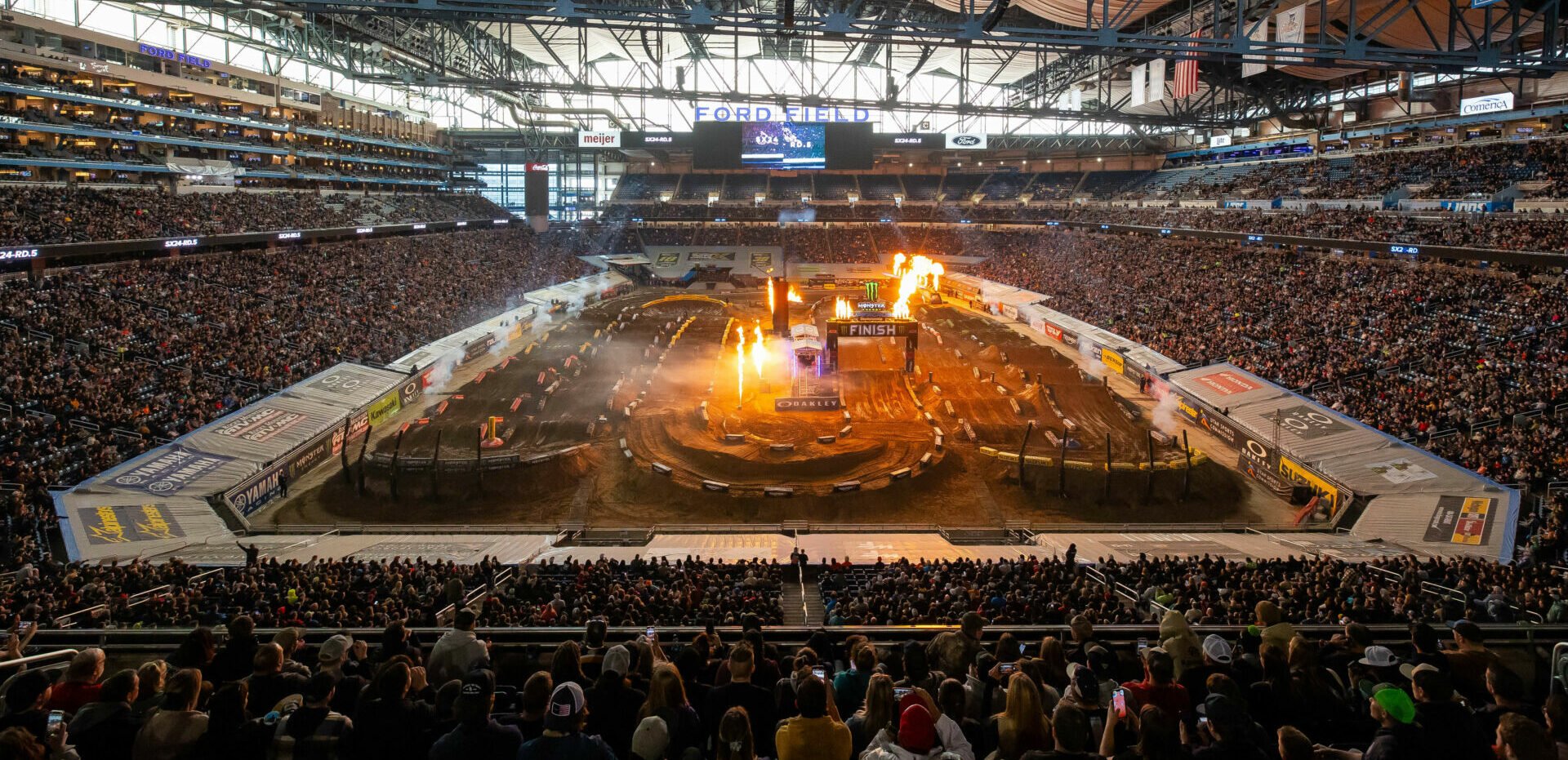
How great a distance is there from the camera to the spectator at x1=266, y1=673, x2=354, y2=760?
15.0ft

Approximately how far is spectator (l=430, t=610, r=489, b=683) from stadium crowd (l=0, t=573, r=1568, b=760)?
0.6 inches

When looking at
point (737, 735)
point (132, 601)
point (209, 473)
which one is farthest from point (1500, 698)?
point (209, 473)

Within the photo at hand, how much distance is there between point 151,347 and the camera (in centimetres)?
3077

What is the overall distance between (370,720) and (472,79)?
3348cm

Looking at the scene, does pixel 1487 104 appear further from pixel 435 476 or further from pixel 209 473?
pixel 209 473

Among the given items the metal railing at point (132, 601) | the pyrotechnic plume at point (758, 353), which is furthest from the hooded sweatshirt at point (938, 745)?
the pyrotechnic plume at point (758, 353)

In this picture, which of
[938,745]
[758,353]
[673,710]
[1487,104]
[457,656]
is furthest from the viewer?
[1487,104]

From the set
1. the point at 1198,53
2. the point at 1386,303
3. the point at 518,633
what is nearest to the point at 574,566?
the point at 518,633

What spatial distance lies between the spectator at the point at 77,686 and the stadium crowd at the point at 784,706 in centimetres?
1

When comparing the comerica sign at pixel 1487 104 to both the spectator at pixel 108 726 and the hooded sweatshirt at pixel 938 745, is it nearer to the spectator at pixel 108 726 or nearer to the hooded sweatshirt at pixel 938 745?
the hooded sweatshirt at pixel 938 745

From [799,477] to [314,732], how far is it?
23.1 meters

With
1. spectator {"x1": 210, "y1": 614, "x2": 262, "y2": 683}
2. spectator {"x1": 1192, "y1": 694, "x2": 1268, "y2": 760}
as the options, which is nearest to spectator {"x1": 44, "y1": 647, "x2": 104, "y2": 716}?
spectator {"x1": 210, "y1": 614, "x2": 262, "y2": 683}

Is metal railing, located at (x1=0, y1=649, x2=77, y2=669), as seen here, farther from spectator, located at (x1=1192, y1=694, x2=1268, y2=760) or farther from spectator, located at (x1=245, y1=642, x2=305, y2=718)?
spectator, located at (x1=1192, y1=694, x2=1268, y2=760)

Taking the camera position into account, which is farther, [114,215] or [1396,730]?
[114,215]
